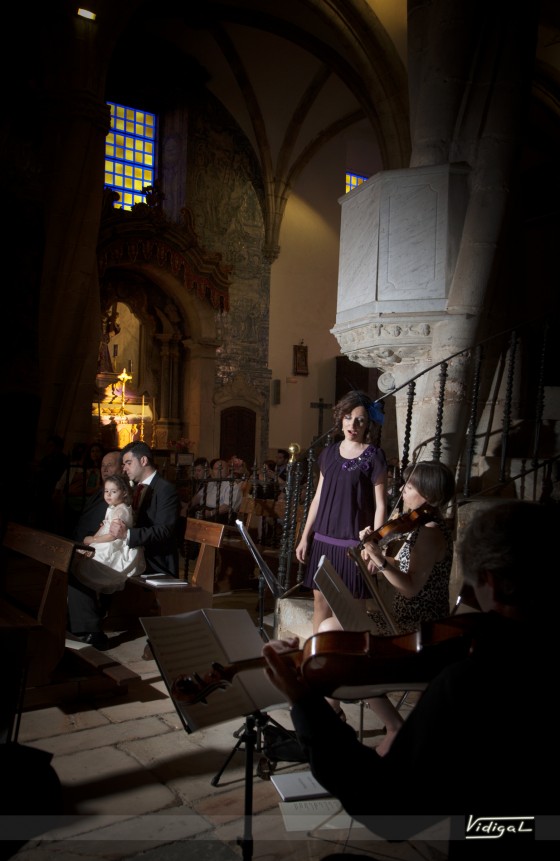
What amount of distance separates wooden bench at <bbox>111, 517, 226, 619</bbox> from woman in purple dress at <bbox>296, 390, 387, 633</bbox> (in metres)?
1.13

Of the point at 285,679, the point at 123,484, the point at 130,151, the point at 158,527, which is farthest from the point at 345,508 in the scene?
the point at 130,151

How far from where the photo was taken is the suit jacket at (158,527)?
15.5ft

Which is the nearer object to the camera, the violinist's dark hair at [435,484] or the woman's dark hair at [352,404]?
the violinist's dark hair at [435,484]

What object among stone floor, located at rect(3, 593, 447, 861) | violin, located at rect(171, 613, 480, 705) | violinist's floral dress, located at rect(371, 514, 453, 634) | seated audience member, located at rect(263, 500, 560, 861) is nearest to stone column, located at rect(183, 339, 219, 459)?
stone floor, located at rect(3, 593, 447, 861)

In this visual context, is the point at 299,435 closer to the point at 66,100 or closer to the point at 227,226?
the point at 227,226

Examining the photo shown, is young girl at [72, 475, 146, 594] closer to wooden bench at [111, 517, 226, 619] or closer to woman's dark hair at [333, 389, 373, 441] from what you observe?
wooden bench at [111, 517, 226, 619]

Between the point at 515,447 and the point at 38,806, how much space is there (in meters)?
4.77

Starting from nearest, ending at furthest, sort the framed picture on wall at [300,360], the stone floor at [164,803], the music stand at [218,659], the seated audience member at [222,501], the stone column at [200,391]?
the music stand at [218,659] < the stone floor at [164,803] < the seated audience member at [222,501] < the stone column at [200,391] < the framed picture on wall at [300,360]

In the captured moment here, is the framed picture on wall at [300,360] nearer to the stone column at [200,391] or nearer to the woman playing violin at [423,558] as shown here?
the stone column at [200,391]

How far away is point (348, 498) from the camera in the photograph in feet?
12.1

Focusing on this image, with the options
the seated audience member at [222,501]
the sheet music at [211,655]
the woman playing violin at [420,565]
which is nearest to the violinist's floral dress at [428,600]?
the woman playing violin at [420,565]

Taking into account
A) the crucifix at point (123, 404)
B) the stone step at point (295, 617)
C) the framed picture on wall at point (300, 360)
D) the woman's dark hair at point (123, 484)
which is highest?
the framed picture on wall at point (300, 360)

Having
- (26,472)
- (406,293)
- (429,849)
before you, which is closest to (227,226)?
(26,472)

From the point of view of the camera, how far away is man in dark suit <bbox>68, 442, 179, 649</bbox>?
4570 millimetres
